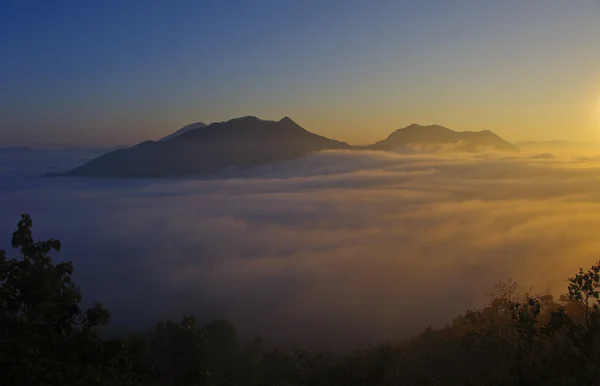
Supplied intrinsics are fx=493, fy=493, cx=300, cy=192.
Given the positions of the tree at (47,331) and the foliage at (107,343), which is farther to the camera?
the foliage at (107,343)

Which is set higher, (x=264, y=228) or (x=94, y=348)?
(x=94, y=348)

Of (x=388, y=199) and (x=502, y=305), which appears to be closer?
(x=502, y=305)

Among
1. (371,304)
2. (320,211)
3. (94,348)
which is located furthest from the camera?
(320,211)

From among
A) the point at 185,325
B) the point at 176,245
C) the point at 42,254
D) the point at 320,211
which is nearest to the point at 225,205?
the point at 320,211

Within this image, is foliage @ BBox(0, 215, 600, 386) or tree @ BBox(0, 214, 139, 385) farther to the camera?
foliage @ BBox(0, 215, 600, 386)

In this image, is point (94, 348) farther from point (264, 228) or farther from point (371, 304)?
point (264, 228)

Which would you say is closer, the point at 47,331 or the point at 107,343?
the point at 47,331

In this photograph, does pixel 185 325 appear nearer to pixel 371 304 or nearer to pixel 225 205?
pixel 371 304

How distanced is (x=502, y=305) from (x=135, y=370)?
17.5 meters

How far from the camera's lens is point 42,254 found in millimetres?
10992

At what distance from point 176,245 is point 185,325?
111m

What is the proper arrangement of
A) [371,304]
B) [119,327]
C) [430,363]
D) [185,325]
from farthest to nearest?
[371,304]
[119,327]
[185,325]
[430,363]

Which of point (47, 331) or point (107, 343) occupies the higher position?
point (47, 331)

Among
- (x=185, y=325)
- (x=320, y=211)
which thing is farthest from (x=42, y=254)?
(x=320, y=211)
